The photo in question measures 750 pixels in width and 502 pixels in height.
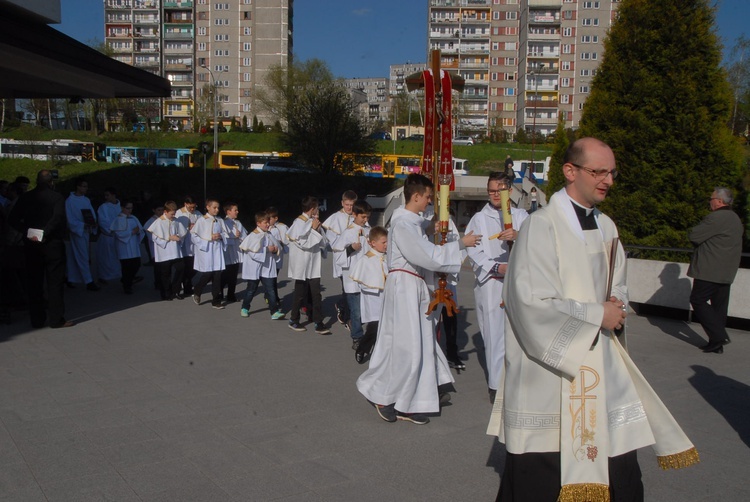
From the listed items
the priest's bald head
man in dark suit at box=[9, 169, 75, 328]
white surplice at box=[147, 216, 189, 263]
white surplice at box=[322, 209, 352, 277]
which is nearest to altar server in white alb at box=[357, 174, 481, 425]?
the priest's bald head

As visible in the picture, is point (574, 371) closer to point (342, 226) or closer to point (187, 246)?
point (342, 226)

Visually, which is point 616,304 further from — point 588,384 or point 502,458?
point 502,458

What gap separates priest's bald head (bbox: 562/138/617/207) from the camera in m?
3.12

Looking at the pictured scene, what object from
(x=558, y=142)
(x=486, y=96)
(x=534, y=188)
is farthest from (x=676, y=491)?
(x=486, y=96)

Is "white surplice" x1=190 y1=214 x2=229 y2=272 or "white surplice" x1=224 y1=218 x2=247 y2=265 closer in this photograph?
"white surplice" x1=190 y1=214 x2=229 y2=272

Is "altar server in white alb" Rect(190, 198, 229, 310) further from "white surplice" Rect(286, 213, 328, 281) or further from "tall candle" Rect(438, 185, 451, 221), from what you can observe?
"tall candle" Rect(438, 185, 451, 221)

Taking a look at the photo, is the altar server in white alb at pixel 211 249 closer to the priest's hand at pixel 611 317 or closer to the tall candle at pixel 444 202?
the tall candle at pixel 444 202

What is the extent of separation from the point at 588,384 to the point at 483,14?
3808 inches

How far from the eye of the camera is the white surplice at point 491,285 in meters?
6.38

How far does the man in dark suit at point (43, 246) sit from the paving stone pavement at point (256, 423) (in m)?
0.37

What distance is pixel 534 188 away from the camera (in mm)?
14328

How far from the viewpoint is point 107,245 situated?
1385cm

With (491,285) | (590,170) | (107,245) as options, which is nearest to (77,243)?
(107,245)

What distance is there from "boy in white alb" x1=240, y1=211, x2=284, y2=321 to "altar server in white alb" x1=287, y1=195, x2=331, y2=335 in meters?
0.69
